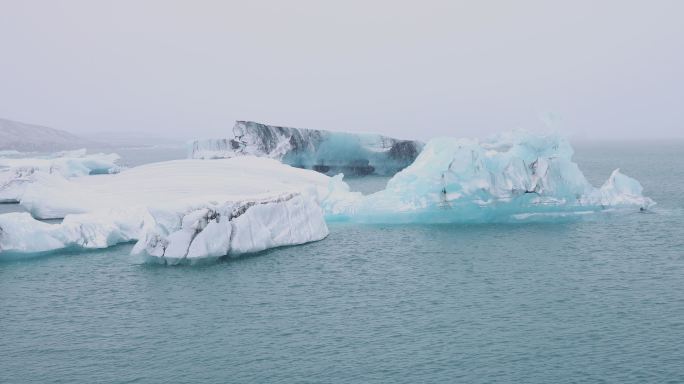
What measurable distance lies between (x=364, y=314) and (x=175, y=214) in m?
9.75

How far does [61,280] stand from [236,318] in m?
8.32

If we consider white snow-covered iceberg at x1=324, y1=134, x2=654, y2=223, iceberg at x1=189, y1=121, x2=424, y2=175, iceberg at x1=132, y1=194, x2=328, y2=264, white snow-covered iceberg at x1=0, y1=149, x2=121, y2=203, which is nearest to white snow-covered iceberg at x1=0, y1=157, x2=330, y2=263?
iceberg at x1=132, y1=194, x2=328, y2=264

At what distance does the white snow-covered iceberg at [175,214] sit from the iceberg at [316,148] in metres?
14.7

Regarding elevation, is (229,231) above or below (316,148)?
below

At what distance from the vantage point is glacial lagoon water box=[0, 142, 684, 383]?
49.5 ft

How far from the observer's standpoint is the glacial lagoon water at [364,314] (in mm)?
15102

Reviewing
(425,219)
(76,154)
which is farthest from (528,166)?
(76,154)

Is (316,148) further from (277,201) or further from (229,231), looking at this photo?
(229,231)

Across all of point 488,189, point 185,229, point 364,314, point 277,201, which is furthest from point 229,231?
point 488,189

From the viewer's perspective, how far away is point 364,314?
19016 mm

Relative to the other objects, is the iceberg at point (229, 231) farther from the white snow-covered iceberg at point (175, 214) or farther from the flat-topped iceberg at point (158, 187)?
the flat-topped iceberg at point (158, 187)

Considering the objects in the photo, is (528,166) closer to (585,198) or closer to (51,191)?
(585,198)

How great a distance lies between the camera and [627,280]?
72.0 ft

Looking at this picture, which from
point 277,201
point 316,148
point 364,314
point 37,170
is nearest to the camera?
point 364,314
